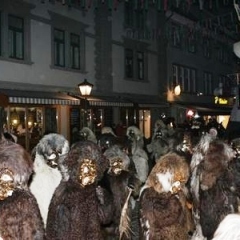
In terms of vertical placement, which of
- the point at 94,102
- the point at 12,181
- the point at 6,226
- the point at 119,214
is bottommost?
the point at 119,214

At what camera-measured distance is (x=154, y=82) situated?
26750 millimetres

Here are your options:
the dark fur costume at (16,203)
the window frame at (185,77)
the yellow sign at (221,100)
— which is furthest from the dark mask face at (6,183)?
the yellow sign at (221,100)

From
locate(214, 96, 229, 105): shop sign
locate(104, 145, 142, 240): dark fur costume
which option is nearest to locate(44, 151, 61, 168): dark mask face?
locate(104, 145, 142, 240): dark fur costume

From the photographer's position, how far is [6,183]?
4004 mm

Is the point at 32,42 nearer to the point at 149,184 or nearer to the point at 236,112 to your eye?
the point at 236,112

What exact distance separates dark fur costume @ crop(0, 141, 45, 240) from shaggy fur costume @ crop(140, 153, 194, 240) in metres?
1.21

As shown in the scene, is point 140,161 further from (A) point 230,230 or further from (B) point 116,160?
(A) point 230,230

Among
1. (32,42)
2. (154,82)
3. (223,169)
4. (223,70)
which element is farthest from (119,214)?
(223,70)

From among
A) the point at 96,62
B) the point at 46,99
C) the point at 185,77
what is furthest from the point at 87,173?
the point at 185,77

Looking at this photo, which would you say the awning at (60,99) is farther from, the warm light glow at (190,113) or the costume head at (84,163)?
the costume head at (84,163)

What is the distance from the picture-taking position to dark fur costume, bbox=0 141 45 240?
12.9ft

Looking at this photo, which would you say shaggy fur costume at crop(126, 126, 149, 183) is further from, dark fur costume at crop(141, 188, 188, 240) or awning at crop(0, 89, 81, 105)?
awning at crop(0, 89, 81, 105)

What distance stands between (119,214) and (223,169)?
5.57ft

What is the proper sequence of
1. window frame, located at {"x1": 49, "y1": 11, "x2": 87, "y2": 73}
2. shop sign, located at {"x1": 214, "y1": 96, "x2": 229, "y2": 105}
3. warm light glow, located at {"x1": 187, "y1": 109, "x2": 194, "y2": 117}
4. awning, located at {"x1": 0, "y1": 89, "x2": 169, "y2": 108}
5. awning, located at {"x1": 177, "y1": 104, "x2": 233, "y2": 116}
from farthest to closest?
shop sign, located at {"x1": 214, "y1": 96, "x2": 229, "y2": 105}, warm light glow, located at {"x1": 187, "y1": 109, "x2": 194, "y2": 117}, awning, located at {"x1": 177, "y1": 104, "x2": 233, "y2": 116}, window frame, located at {"x1": 49, "y1": 11, "x2": 87, "y2": 73}, awning, located at {"x1": 0, "y1": 89, "x2": 169, "y2": 108}
